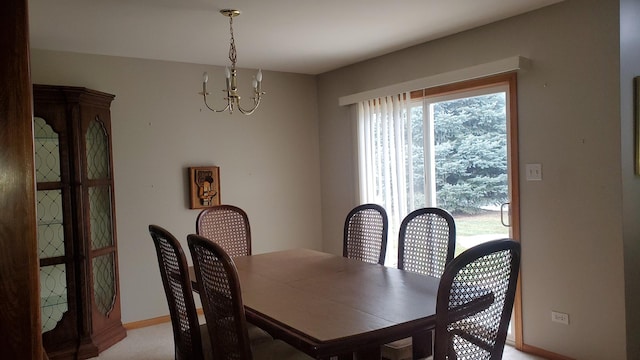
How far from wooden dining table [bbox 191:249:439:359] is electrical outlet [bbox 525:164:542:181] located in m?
1.25

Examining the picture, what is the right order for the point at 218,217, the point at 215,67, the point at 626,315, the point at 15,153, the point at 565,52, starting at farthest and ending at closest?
the point at 215,67
the point at 218,217
the point at 565,52
the point at 626,315
the point at 15,153

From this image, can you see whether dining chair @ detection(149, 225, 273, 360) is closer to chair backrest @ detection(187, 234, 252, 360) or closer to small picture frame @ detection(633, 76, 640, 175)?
chair backrest @ detection(187, 234, 252, 360)

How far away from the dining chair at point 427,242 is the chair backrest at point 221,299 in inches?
51.0

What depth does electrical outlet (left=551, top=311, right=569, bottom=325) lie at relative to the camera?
2.97 meters

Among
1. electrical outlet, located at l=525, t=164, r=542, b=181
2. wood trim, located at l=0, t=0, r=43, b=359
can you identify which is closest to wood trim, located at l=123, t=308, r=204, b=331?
electrical outlet, located at l=525, t=164, r=542, b=181

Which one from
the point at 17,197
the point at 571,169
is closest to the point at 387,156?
the point at 571,169

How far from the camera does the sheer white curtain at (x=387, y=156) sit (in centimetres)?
402

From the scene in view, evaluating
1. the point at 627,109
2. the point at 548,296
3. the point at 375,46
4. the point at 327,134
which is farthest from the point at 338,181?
the point at 627,109

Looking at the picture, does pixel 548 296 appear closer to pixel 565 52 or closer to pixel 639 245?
pixel 639 245

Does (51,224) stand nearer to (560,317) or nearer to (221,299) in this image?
(221,299)

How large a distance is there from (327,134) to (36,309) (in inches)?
163

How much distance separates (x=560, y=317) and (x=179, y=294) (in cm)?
236

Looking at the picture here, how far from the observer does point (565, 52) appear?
291cm

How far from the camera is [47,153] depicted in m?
3.33
